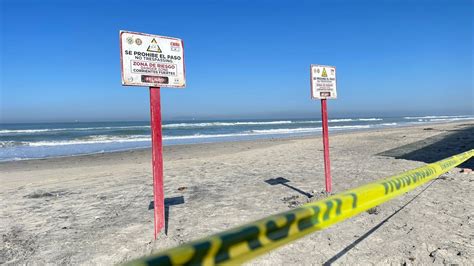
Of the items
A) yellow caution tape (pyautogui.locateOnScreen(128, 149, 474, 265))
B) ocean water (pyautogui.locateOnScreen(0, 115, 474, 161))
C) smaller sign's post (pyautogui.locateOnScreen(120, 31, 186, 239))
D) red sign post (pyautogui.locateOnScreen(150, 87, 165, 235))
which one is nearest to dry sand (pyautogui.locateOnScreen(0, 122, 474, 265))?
red sign post (pyautogui.locateOnScreen(150, 87, 165, 235))

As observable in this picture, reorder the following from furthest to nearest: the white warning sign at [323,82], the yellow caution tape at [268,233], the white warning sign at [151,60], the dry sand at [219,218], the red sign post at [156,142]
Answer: the white warning sign at [323,82]
the red sign post at [156,142]
the dry sand at [219,218]
the white warning sign at [151,60]
the yellow caution tape at [268,233]

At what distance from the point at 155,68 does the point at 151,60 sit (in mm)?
96

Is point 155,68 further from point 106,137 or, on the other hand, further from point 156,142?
point 106,137

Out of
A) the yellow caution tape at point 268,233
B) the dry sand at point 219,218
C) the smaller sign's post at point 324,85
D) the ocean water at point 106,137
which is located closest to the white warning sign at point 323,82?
the smaller sign's post at point 324,85

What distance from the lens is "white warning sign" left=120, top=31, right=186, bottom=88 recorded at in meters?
3.36

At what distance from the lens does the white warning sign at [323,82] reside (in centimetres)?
527

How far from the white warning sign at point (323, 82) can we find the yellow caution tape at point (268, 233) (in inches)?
121

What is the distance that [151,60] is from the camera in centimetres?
→ 355

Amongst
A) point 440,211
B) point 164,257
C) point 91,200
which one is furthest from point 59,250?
point 440,211

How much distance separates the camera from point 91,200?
618 centimetres

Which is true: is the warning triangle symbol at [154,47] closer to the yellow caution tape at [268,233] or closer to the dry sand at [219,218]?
the dry sand at [219,218]

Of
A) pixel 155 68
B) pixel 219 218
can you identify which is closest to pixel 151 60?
A: pixel 155 68

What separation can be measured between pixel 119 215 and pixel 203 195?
169cm

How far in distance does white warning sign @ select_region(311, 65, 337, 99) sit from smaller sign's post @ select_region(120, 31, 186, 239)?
7.79ft
